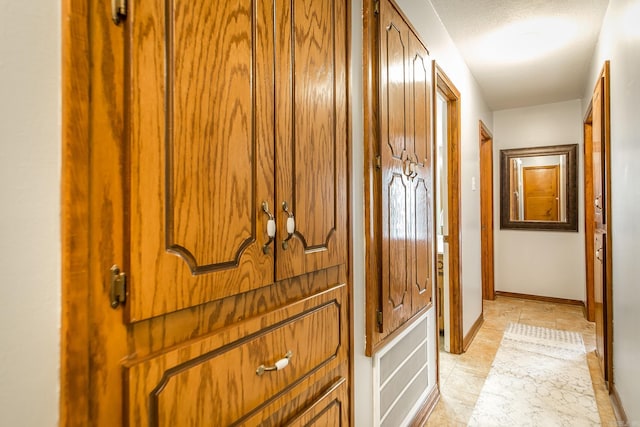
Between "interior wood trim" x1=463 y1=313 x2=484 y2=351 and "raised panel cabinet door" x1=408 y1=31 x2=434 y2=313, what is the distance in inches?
49.3

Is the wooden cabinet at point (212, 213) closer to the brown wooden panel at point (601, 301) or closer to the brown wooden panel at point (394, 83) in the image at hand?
the brown wooden panel at point (394, 83)

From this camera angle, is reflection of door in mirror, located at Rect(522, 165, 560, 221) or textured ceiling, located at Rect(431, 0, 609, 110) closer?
textured ceiling, located at Rect(431, 0, 609, 110)

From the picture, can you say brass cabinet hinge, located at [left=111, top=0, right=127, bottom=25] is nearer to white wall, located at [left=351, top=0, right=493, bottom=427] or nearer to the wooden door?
white wall, located at [left=351, top=0, right=493, bottom=427]

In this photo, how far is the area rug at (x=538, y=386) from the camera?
2.08 meters

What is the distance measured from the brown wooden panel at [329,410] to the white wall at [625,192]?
151cm

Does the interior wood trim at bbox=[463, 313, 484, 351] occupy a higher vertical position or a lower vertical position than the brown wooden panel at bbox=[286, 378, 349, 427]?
lower

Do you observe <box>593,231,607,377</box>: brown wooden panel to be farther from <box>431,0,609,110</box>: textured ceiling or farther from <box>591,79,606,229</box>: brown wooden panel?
<box>431,0,609,110</box>: textured ceiling

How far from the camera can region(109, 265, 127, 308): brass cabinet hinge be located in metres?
0.58

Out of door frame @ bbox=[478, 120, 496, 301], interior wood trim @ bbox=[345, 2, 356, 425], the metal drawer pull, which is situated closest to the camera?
the metal drawer pull

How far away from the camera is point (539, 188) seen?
15.0ft

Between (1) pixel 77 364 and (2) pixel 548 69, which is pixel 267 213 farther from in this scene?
(2) pixel 548 69

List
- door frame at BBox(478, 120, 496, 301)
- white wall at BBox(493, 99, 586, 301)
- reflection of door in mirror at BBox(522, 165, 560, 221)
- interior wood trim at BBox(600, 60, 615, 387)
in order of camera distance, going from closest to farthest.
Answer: interior wood trim at BBox(600, 60, 615, 387) → white wall at BBox(493, 99, 586, 301) → reflection of door in mirror at BBox(522, 165, 560, 221) → door frame at BBox(478, 120, 496, 301)

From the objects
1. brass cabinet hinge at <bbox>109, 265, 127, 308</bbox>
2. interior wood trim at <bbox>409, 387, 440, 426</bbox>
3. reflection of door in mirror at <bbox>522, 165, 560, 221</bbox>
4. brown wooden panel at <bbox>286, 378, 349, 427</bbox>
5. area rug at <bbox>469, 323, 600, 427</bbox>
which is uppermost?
reflection of door in mirror at <bbox>522, 165, 560, 221</bbox>

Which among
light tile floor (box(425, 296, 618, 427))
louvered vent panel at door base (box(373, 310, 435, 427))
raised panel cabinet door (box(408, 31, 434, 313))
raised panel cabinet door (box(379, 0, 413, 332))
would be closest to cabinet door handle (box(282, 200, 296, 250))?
raised panel cabinet door (box(379, 0, 413, 332))
